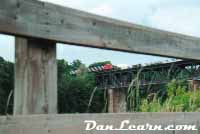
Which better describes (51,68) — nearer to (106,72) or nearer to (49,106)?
(49,106)

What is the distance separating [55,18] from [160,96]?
1284 mm

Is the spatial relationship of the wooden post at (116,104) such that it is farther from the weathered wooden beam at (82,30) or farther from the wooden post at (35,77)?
the wooden post at (35,77)

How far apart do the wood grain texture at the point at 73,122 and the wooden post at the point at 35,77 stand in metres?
0.21

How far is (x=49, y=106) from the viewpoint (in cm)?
188

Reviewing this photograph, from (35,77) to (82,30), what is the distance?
32 cm

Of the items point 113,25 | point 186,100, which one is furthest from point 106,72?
point 113,25

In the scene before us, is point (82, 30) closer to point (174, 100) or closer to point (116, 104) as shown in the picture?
point (174, 100)

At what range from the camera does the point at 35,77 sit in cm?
184

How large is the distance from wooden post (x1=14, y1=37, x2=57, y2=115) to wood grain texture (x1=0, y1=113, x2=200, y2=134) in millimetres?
213

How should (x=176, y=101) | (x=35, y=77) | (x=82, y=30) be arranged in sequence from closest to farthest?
(x=35, y=77) → (x=82, y=30) → (x=176, y=101)

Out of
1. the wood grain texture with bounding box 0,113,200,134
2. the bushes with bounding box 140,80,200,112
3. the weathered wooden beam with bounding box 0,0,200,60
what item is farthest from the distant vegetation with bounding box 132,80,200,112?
the wood grain texture with bounding box 0,113,200,134

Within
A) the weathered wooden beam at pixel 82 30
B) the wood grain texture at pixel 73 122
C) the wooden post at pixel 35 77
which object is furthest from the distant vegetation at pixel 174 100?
the wooden post at pixel 35 77

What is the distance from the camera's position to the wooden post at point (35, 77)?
1.80m

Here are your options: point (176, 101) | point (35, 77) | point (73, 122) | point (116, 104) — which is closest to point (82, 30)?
point (35, 77)
